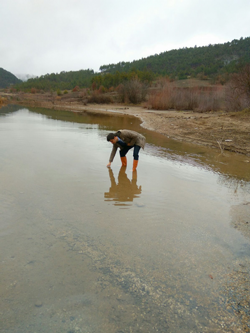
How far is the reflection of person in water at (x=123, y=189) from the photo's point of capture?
453 centimetres

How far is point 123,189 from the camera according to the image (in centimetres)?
498

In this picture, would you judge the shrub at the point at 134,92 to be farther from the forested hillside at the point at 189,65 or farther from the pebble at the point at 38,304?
the pebble at the point at 38,304

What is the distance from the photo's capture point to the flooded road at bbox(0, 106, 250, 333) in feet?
6.50

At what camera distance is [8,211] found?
3.65 meters

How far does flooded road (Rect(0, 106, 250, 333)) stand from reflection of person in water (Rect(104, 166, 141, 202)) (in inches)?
0.9

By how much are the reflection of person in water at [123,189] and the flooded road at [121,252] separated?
0.9 inches

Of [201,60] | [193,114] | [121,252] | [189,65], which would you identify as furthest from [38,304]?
[201,60]

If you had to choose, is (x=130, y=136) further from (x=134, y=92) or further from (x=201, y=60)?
(x=201, y=60)

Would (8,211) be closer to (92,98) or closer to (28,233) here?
(28,233)

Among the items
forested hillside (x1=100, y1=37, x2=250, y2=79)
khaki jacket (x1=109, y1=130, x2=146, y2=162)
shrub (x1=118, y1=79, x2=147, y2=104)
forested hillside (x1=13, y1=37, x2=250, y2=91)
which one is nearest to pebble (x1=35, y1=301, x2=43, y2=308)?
khaki jacket (x1=109, y1=130, x2=146, y2=162)

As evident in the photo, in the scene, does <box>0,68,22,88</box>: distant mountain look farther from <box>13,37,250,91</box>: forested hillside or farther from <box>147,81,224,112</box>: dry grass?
<box>147,81,224,112</box>: dry grass

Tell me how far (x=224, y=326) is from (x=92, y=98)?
43572 mm

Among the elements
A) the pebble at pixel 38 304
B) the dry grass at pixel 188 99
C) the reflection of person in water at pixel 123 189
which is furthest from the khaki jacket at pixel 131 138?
the dry grass at pixel 188 99

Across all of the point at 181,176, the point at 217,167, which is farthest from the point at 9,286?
the point at 217,167
